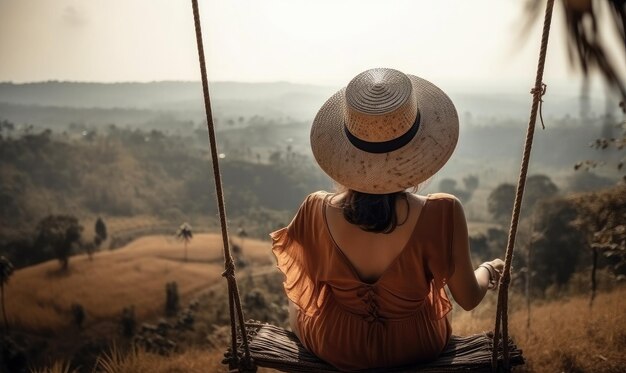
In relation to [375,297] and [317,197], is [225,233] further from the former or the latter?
[375,297]

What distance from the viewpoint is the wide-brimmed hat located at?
4.23 ft

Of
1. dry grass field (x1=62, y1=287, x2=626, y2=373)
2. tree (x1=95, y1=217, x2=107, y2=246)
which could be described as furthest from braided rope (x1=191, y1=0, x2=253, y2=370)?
tree (x1=95, y1=217, x2=107, y2=246)

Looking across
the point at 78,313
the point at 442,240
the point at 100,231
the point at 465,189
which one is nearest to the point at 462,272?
the point at 442,240

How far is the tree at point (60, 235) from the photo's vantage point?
1688 inches

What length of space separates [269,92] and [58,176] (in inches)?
2564

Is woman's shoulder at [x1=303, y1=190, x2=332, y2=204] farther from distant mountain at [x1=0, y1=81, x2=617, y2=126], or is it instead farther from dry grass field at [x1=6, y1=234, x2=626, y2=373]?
distant mountain at [x1=0, y1=81, x2=617, y2=126]

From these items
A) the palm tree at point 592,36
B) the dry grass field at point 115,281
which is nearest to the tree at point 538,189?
the dry grass field at point 115,281

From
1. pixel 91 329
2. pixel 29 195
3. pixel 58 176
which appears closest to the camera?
pixel 91 329

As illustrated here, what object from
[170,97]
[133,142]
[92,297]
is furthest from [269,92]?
[92,297]

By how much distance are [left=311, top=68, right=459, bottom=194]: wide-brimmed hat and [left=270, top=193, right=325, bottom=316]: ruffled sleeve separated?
21 cm

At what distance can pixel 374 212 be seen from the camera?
1.33 m

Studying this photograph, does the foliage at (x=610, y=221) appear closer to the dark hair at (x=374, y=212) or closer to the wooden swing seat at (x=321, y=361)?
the wooden swing seat at (x=321, y=361)

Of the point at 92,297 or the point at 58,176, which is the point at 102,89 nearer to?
the point at 58,176

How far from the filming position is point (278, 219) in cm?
5919
